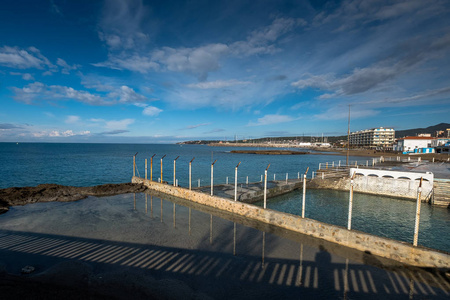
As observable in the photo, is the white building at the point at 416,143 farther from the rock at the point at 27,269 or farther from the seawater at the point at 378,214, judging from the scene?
the rock at the point at 27,269

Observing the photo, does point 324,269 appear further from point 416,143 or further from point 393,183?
point 416,143

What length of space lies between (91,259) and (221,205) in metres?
9.03

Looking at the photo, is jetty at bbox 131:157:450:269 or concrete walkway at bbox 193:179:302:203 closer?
jetty at bbox 131:157:450:269

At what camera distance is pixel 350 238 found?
1012cm

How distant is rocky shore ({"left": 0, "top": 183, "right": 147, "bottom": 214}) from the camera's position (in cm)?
1791

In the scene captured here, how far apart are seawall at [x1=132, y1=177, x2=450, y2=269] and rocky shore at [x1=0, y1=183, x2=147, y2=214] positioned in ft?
41.0

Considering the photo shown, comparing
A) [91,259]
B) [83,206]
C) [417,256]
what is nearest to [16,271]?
[91,259]

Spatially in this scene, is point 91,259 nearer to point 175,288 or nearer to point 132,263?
point 132,263

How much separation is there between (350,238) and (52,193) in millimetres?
24646

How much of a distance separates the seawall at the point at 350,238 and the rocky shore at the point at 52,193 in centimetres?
1249

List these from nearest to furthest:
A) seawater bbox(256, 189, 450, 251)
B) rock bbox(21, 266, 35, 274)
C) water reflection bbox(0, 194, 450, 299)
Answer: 1. water reflection bbox(0, 194, 450, 299)
2. rock bbox(21, 266, 35, 274)
3. seawater bbox(256, 189, 450, 251)

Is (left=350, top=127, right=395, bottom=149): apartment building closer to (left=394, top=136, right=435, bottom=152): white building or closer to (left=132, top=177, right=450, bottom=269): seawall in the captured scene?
(left=394, top=136, right=435, bottom=152): white building

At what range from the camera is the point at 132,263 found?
28.2 feet

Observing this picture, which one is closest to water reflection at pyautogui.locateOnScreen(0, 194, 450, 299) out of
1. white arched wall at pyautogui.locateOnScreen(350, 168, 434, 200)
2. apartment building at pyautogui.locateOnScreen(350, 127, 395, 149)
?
white arched wall at pyautogui.locateOnScreen(350, 168, 434, 200)
